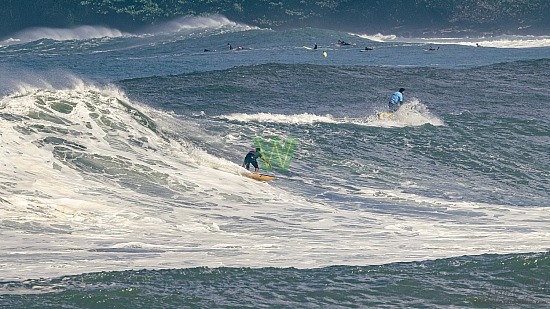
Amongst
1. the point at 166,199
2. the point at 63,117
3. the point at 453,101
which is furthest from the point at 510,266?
the point at 453,101

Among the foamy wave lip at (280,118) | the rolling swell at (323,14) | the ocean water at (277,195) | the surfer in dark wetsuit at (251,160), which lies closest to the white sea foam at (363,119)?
the foamy wave lip at (280,118)

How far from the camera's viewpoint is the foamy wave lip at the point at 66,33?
101 m

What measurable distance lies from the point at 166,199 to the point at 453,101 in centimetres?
2025

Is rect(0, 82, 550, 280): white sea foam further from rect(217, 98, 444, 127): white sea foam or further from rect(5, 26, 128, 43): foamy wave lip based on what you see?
rect(5, 26, 128, 43): foamy wave lip

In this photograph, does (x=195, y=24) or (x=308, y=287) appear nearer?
Answer: (x=308, y=287)

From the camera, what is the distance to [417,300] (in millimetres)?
14016

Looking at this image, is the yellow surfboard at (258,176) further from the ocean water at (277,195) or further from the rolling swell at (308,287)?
the rolling swell at (308,287)

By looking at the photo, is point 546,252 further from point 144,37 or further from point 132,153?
point 144,37

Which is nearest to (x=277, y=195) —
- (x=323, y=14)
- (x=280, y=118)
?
(x=280, y=118)

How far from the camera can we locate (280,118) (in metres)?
34.3

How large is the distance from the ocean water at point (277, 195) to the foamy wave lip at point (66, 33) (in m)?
56.4

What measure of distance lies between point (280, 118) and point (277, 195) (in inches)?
453

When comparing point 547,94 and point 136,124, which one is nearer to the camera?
point 136,124

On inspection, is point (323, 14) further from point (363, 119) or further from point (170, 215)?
point (170, 215)
